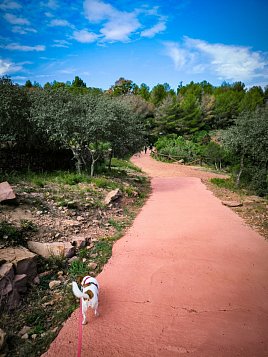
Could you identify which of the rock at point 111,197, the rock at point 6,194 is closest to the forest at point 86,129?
the rock at point 111,197

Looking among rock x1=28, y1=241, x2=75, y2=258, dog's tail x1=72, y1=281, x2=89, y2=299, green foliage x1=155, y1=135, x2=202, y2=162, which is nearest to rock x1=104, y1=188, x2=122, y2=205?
rock x1=28, y1=241, x2=75, y2=258

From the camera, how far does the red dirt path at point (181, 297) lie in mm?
3305

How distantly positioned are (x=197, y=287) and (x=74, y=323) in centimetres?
248

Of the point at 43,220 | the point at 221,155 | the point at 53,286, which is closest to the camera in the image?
the point at 53,286

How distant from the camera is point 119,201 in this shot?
1010 centimetres

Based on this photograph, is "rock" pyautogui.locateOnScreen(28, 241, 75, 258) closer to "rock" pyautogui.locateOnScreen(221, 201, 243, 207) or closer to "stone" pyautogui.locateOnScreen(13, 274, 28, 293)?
"stone" pyautogui.locateOnScreen(13, 274, 28, 293)

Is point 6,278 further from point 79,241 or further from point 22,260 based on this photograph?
point 79,241

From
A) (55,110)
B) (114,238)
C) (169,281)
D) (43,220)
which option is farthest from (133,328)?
(55,110)

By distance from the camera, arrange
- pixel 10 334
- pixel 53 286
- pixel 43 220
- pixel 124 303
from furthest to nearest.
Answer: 1. pixel 43 220
2. pixel 53 286
3. pixel 124 303
4. pixel 10 334

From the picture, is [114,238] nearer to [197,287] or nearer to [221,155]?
[197,287]

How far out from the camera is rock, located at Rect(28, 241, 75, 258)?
5.37 meters

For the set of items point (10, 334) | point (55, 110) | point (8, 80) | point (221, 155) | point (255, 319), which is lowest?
point (10, 334)

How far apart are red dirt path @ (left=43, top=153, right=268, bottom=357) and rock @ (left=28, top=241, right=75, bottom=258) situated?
1.09 m

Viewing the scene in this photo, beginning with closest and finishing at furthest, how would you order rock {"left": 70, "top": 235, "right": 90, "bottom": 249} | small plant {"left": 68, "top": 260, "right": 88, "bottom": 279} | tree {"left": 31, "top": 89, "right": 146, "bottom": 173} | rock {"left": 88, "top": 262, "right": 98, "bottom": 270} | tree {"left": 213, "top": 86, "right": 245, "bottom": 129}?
1. small plant {"left": 68, "top": 260, "right": 88, "bottom": 279}
2. rock {"left": 88, "top": 262, "right": 98, "bottom": 270}
3. rock {"left": 70, "top": 235, "right": 90, "bottom": 249}
4. tree {"left": 31, "top": 89, "right": 146, "bottom": 173}
5. tree {"left": 213, "top": 86, "right": 245, "bottom": 129}
